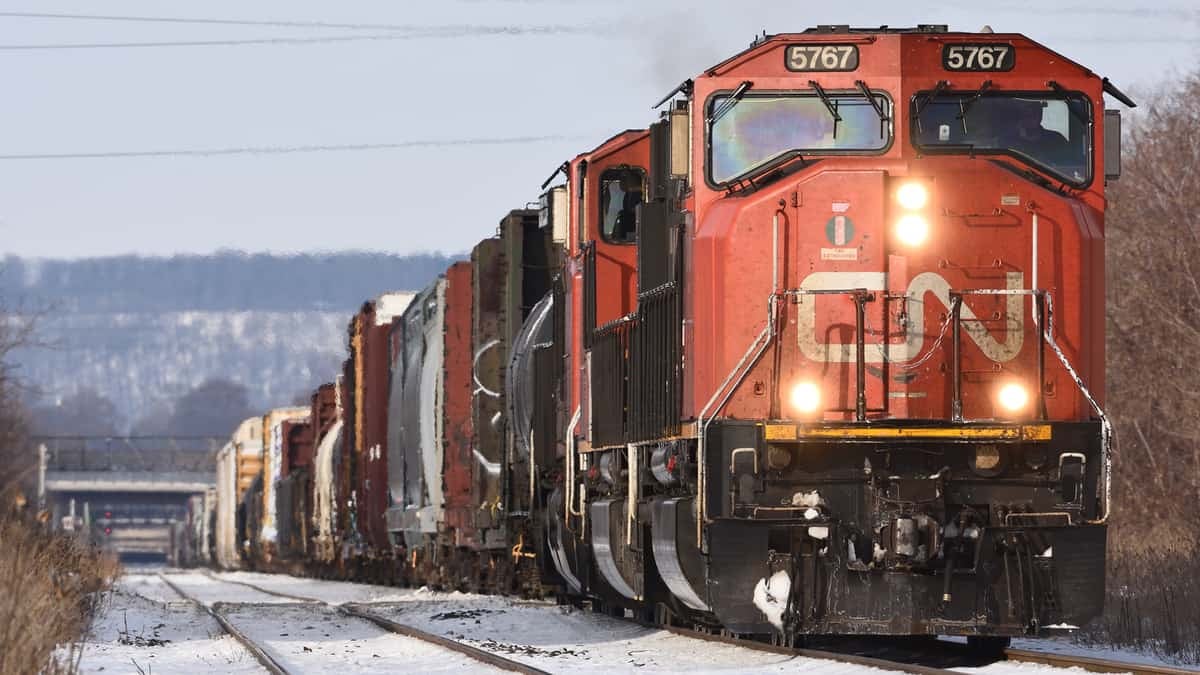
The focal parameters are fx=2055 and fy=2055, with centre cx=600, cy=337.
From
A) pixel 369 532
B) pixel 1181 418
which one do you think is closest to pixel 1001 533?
pixel 1181 418

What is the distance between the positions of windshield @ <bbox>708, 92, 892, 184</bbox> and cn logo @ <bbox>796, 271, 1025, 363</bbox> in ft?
2.95

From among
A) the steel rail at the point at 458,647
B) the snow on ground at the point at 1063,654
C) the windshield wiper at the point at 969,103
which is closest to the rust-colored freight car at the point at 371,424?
the steel rail at the point at 458,647

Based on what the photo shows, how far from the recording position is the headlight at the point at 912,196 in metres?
13.8

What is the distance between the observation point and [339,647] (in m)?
18.4

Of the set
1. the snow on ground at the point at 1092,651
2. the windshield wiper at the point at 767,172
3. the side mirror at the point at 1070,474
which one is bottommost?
the snow on ground at the point at 1092,651

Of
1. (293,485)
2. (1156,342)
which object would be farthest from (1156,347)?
(293,485)

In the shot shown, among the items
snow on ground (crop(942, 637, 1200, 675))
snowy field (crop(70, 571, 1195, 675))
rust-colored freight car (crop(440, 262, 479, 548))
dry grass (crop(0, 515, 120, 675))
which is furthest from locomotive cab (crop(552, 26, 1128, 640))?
rust-colored freight car (crop(440, 262, 479, 548))

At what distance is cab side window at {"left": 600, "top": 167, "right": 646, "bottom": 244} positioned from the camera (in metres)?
18.6

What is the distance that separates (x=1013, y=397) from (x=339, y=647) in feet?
24.2

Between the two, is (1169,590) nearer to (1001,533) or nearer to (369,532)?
(1001,533)

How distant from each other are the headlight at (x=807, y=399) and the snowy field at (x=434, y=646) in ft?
5.65

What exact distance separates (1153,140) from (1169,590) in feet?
80.0

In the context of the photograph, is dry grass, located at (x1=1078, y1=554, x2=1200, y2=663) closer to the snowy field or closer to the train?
the snowy field

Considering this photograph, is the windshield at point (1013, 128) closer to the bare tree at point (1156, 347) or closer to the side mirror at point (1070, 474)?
the side mirror at point (1070, 474)
